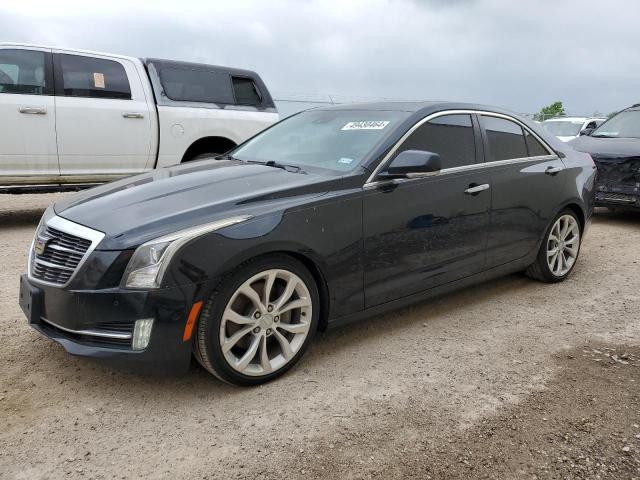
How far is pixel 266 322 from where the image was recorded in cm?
304

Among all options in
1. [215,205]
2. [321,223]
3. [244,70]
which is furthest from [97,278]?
[244,70]

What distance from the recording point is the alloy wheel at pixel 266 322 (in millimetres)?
2934

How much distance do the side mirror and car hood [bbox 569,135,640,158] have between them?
5250 millimetres

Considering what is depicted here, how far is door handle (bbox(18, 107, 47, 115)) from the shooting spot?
6.34 metres

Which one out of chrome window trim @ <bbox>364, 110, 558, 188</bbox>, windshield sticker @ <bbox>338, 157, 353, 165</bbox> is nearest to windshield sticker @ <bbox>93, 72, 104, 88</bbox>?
windshield sticker @ <bbox>338, 157, 353, 165</bbox>

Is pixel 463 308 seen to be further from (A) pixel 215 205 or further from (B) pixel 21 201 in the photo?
(B) pixel 21 201

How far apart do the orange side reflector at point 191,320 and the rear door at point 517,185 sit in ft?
7.65

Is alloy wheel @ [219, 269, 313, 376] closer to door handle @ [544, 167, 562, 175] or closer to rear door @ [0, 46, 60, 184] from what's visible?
door handle @ [544, 167, 562, 175]

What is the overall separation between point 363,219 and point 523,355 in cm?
132

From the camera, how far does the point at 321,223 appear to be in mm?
3186

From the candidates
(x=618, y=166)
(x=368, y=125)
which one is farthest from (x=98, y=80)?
(x=618, y=166)

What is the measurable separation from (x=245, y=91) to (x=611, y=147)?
17.0ft

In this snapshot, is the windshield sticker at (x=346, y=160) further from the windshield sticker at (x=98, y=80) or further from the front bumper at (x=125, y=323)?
the windshield sticker at (x=98, y=80)

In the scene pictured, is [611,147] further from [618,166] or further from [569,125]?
[569,125]
